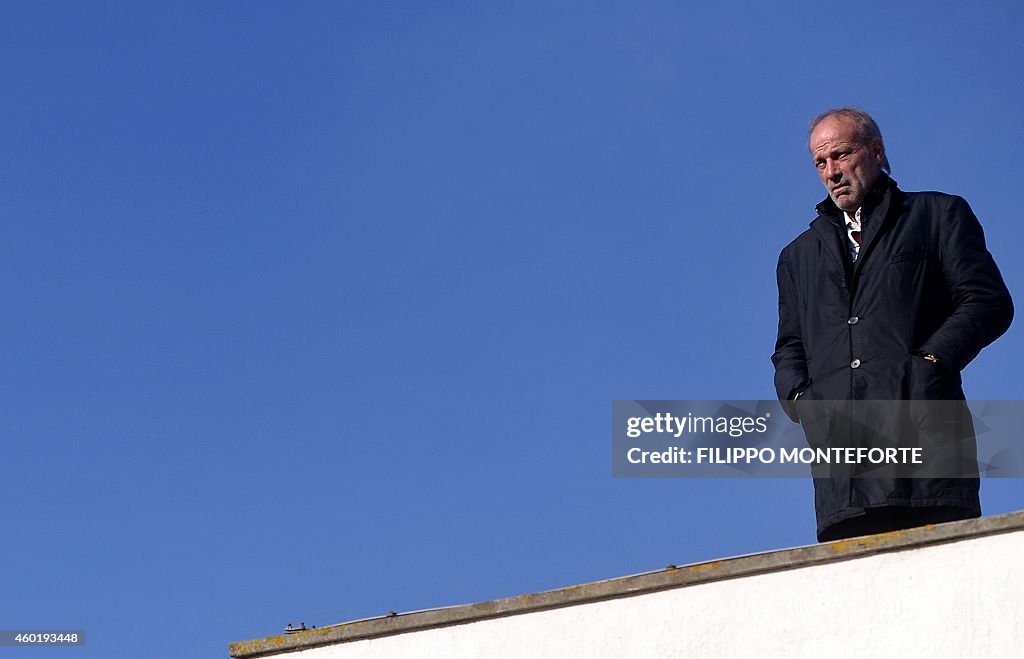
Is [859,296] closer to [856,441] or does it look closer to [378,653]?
[856,441]

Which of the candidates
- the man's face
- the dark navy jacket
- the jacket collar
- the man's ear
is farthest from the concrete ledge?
the man's ear

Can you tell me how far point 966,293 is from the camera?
631cm

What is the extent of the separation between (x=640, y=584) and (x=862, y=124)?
2.39 metres

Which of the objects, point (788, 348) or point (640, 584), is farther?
point (788, 348)

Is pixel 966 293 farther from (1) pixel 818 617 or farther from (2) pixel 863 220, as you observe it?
(1) pixel 818 617

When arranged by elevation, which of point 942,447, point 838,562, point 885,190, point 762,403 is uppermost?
point 885,190

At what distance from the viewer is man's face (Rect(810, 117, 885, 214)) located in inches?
260

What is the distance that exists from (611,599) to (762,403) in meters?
1.66

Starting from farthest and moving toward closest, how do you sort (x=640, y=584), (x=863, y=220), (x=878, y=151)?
1. (x=878, y=151)
2. (x=863, y=220)
3. (x=640, y=584)

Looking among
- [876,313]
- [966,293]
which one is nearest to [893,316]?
[876,313]

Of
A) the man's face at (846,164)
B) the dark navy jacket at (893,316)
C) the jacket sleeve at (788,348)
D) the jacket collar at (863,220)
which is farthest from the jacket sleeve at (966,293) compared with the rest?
the jacket sleeve at (788,348)

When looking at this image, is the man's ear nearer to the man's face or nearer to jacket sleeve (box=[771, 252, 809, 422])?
the man's face

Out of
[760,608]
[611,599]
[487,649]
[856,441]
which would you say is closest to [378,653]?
[487,649]

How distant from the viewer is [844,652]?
210 inches
